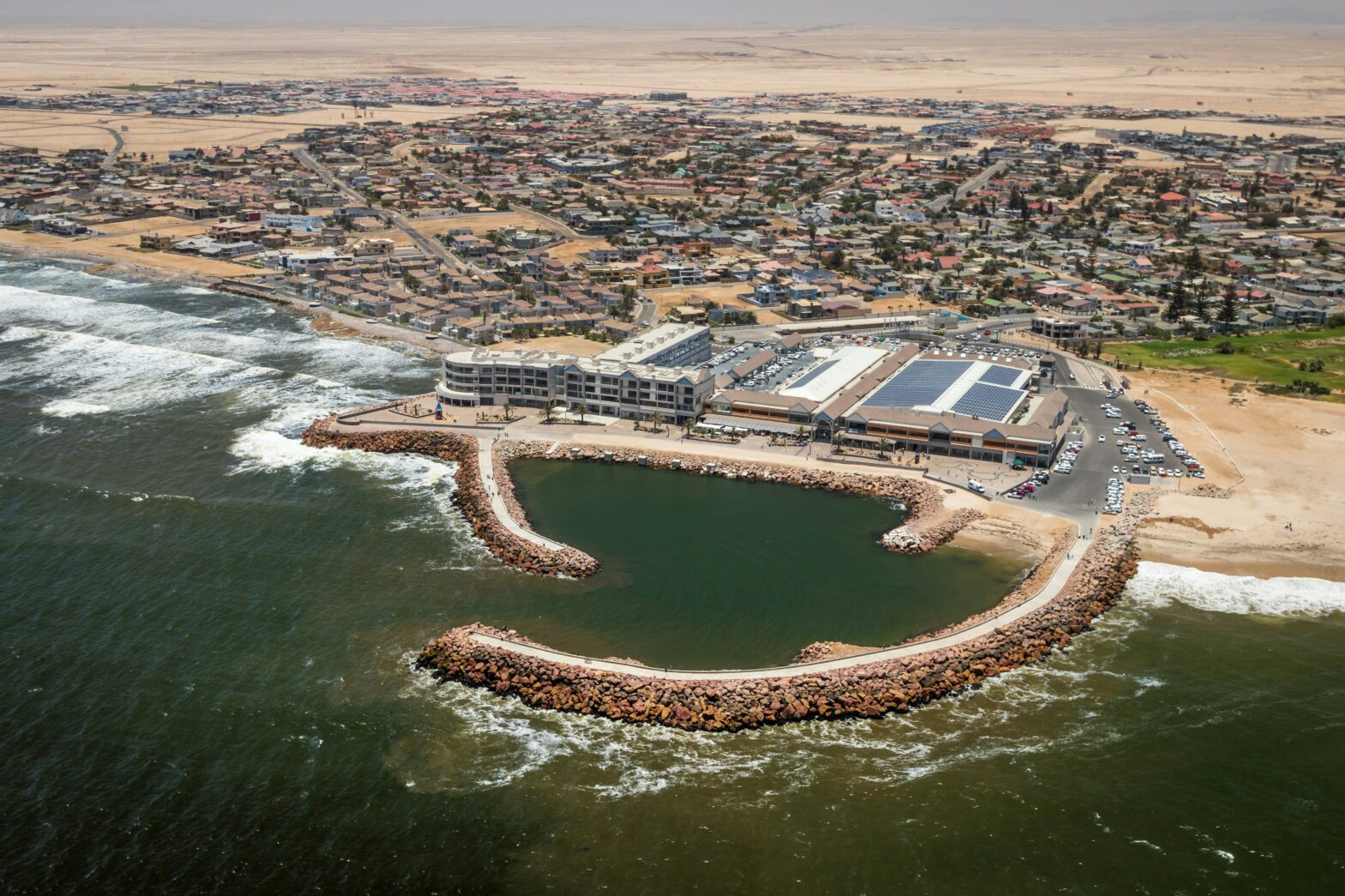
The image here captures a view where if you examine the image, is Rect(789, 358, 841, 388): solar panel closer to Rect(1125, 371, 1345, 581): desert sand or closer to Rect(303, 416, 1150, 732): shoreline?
Rect(303, 416, 1150, 732): shoreline

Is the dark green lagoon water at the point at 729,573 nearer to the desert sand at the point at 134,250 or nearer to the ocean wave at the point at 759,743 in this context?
the ocean wave at the point at 759,743

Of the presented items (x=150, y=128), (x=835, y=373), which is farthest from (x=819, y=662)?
(x=150, y=128)

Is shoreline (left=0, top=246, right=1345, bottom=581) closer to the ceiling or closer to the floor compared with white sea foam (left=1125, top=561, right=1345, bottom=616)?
closer to the ceiling

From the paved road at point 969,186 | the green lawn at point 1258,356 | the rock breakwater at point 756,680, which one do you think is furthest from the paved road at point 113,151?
the rock breakwater at point 756,680

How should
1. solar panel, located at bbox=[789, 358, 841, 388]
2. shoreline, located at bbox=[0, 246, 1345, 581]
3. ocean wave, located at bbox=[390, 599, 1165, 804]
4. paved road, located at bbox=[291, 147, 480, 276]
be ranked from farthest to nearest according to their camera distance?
paved road, located at bbox=[291, 147, 480, 276], solar panel, located at bbox=[789, 358, 841, 388], shoreline, located at bbox=[0, 246, 1345, 581], ocean wave, located at bbox=[390, 599, 1165, 804]

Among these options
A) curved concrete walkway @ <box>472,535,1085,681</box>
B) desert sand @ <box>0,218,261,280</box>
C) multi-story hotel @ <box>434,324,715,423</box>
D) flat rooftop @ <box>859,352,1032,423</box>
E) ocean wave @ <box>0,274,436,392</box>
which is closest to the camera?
curved concrete walkway @ <box>472,535,1085,681</box>

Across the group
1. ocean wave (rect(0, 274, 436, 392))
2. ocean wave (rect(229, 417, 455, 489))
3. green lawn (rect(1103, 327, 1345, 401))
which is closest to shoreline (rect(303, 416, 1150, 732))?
ocean wave (rect(229, 417, 455, 489))

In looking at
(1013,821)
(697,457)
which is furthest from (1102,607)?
(697,457)
